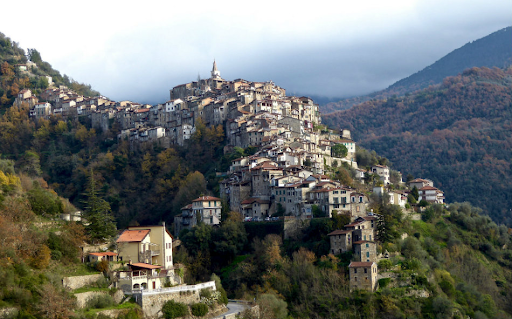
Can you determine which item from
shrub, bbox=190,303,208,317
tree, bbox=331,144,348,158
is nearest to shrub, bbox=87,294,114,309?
shrub, bbox=190,303,208,317

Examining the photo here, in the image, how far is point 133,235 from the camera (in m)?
50.3

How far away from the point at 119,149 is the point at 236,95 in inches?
707

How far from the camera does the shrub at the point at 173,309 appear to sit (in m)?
43.0

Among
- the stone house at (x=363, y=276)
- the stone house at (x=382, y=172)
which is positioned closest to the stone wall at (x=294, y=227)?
the stone house at (x=363, y=276)

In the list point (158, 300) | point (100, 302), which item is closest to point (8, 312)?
point (100, 302)

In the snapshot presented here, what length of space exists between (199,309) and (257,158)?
1027 inches

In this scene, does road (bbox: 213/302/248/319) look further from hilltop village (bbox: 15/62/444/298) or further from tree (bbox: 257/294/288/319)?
hilltop village (bbox: 15/62/444/298)

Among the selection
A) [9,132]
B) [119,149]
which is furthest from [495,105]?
[9,132]

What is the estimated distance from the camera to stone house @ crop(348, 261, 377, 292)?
51.5m

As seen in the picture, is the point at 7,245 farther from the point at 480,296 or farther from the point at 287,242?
the point at 480,296

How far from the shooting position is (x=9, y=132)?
99.7m

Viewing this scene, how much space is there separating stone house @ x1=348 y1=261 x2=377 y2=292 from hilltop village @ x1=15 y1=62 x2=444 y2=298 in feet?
0.26

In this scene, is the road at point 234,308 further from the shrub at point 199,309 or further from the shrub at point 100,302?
the shrub at point 100,302

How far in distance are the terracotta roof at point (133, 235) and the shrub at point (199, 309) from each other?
7603 millimetres
